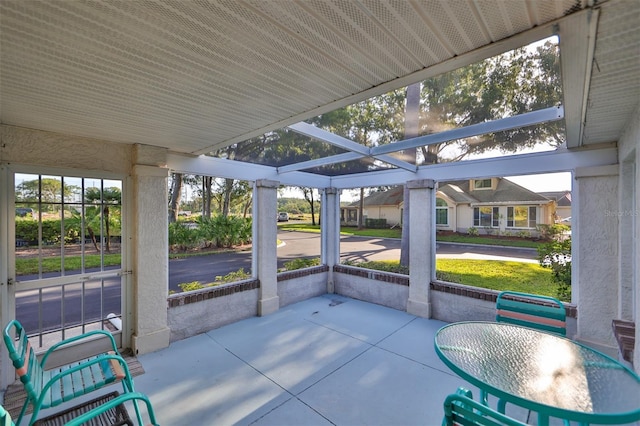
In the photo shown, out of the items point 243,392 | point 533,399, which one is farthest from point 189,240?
point 533,399

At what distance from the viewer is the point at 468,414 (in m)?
1.27

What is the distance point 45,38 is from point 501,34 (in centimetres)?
259

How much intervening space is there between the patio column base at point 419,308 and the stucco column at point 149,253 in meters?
4.33

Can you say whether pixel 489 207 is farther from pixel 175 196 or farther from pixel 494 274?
pixel 175 196

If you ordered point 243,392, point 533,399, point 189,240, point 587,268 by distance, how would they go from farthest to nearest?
1. point 189,240
2. point 587,268
3. point 243,392
4. point 533,399

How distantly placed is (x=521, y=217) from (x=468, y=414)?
22.5 ft

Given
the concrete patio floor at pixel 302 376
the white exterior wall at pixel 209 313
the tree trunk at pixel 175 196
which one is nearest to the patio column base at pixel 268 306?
the white exterior wall at pixel 209 313

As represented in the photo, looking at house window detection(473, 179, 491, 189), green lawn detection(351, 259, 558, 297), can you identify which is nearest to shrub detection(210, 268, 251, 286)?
green lawn detection(351, 259, 558, 297)

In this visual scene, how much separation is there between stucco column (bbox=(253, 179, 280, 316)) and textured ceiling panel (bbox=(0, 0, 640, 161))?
2.85 metres

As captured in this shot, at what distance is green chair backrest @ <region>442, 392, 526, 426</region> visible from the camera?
1208mm

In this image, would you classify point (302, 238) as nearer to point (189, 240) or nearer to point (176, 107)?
point (189, 240)

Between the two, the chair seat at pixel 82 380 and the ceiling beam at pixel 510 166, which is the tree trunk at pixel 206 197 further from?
the chair seat at pixel 82 380

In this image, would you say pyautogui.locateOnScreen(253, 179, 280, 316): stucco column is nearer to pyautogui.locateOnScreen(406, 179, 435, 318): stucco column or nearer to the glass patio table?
pyautogui.locateOnScreen(406, 179, 435, 318): stucco column

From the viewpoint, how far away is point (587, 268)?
3.56 m
